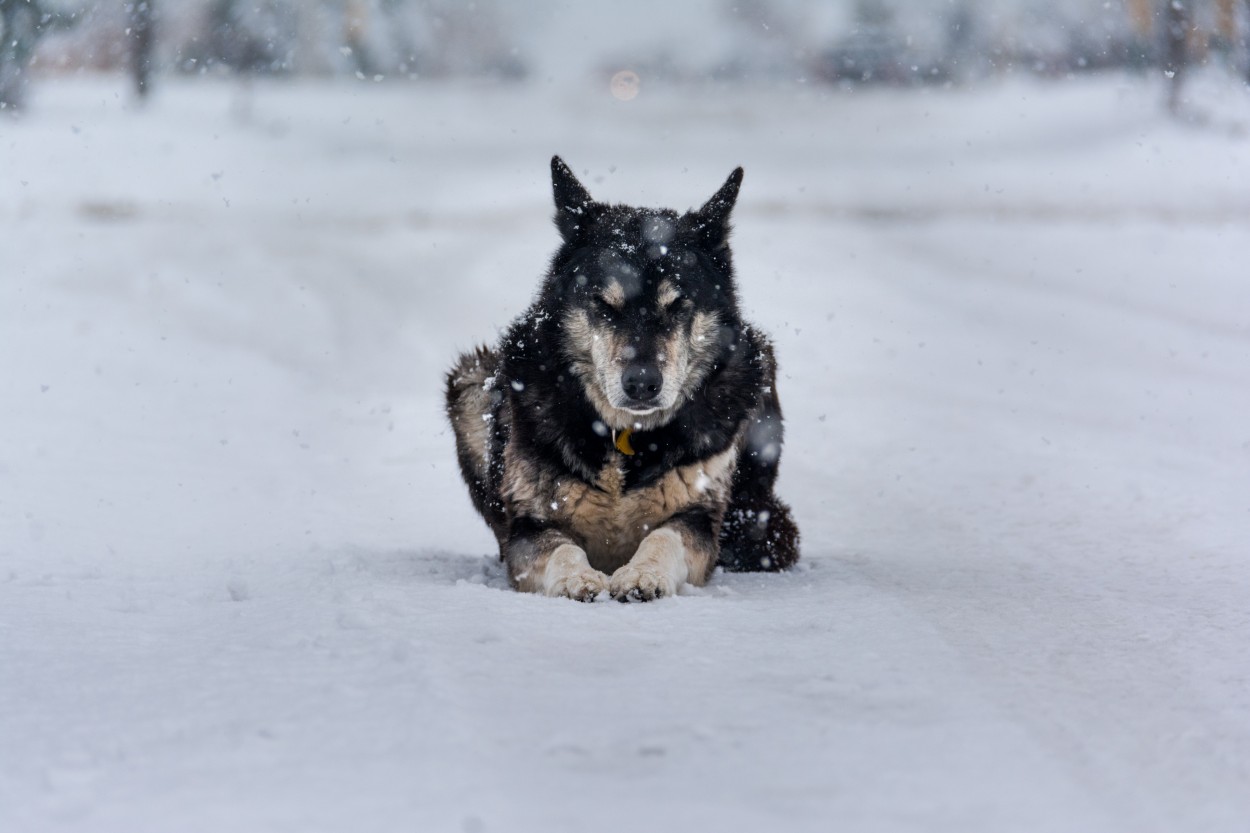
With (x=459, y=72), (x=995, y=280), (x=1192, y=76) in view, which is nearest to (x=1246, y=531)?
(x=995, y=280)

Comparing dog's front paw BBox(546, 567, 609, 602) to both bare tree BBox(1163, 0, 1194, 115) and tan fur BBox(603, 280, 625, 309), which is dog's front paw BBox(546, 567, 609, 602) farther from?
bare tree BBox(1163, 0, 1194, 115)

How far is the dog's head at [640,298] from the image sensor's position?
4.99 metres

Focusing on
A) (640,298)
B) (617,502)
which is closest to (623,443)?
(617,502)

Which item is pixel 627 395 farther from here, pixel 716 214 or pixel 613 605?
pixel 716 214

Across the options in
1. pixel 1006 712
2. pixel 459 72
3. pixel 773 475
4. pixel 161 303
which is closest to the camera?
pixel 1006 712

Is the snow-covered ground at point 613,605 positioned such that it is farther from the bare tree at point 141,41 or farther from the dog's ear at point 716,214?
the bare tree at point 141,41

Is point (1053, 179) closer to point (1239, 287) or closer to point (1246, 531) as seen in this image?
point (1239, 287)

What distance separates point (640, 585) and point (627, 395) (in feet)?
2.76

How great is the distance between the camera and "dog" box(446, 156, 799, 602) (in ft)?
16.4

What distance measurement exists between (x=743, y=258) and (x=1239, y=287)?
665cm

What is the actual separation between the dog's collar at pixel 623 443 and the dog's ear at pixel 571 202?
0.99 m

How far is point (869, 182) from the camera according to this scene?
98.2ft

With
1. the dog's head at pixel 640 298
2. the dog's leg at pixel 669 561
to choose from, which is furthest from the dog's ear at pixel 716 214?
the dog's leg at pixel 669 561

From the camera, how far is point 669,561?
15.4 ft
